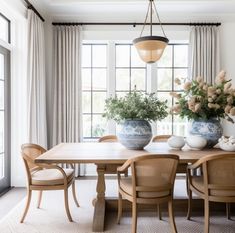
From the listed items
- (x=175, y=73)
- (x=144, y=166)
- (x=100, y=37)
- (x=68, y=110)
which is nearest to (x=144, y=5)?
(x=100, y=37)

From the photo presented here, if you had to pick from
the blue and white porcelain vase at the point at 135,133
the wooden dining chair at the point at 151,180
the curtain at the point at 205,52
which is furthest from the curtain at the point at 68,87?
the wooden dining chair at the point at 151,180

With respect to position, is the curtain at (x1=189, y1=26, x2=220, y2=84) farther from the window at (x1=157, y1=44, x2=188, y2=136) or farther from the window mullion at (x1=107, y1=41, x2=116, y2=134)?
the window mullion at (x1=107, y1=41, x2=116, y2=134)

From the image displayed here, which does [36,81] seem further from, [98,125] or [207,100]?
[207,100]

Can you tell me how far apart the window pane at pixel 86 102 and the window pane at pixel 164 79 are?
1.35m

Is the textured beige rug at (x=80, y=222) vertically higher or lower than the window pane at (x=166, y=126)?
lower

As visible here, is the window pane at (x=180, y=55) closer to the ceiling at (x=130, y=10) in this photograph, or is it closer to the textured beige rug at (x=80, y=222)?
the ceiling at (x=130, y=10)

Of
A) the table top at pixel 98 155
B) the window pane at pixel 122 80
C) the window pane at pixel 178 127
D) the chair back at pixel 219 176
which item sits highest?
the window pane at pixel 122 80

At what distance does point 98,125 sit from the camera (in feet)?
16.0

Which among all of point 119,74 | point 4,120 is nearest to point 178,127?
point 119,74

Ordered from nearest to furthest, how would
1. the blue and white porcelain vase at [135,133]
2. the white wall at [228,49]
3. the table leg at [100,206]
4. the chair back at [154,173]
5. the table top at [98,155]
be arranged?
1. the chair back at [154,173]
2. the table top at [98,155]
3. the table leg at [100,206]
4. the blue and white porcelain vase at [135,133]
5. the white wall at [228,49]

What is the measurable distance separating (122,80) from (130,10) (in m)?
1.25

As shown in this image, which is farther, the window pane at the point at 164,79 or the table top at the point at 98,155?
the window pane at the point at 164,79

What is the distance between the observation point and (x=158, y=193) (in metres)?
2.28

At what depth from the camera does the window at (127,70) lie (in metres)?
4.84
